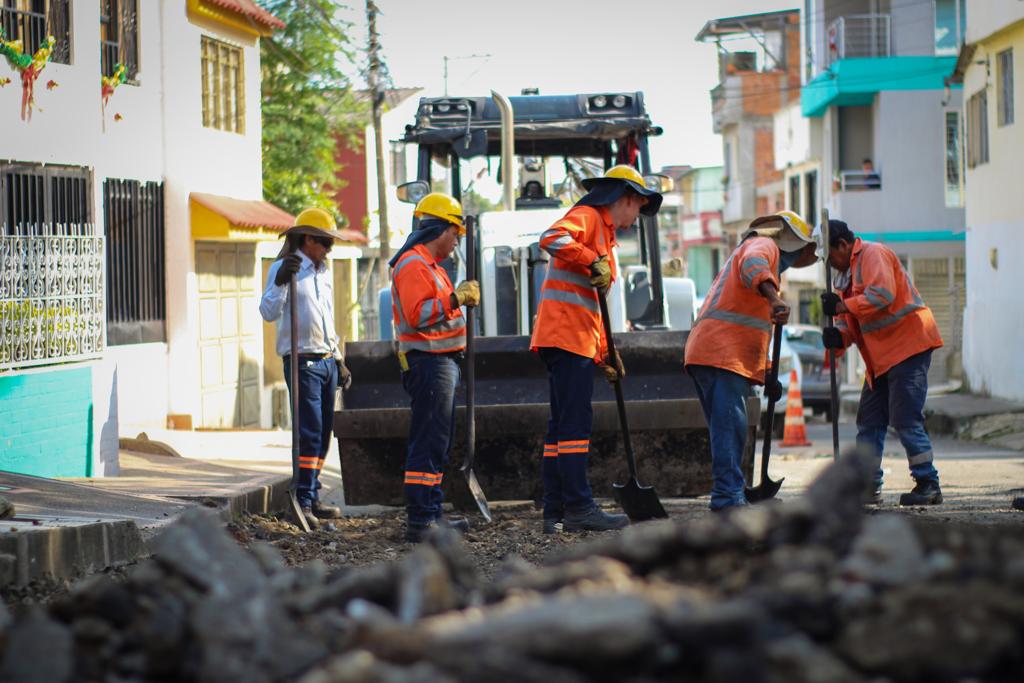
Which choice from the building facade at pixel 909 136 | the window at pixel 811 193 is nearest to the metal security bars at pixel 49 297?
the building facade at pixel 909 136

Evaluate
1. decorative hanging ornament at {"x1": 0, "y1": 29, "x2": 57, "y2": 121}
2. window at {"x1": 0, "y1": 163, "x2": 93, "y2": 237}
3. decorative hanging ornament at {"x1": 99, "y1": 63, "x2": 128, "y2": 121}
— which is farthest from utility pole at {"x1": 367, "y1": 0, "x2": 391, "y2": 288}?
decorative hanging ornament at {"x1": 0, "y1": 29, "x2": 57, "y2": 121}

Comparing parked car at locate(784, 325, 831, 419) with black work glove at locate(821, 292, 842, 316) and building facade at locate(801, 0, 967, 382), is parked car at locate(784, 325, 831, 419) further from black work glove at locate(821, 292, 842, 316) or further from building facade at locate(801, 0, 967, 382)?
black work glove at locate(821, 292, 842, 316)

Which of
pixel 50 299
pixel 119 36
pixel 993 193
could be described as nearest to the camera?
pixel 50 299

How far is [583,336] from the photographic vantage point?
7.72 m

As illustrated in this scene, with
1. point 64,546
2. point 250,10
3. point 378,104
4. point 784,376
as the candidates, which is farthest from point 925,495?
point 378,104

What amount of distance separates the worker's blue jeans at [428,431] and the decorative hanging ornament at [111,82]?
9.30m

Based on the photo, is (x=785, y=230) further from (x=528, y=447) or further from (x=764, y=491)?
(x=528, y=447)

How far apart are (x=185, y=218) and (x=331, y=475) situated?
20.1 feet

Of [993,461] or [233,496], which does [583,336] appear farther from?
[993,461]

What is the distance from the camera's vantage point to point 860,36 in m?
31.4

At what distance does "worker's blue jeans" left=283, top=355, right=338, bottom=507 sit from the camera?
8.85m

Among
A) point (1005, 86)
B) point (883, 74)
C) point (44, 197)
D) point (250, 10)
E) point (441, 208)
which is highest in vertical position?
point (883, 74)

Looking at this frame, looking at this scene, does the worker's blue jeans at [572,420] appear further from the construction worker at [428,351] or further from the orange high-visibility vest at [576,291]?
the construction worker at [428,351]

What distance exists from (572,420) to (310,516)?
1.96m
